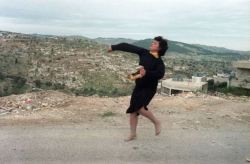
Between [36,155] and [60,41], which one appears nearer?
[36,155]

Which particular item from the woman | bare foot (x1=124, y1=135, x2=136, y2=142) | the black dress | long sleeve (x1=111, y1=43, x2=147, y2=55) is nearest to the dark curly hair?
the woman

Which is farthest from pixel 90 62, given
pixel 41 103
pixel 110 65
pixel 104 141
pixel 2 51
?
pixel 104 141

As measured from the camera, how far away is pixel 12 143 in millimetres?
6199

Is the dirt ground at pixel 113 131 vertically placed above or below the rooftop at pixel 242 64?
above

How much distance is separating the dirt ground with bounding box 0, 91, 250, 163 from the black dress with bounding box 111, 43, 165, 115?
0.60m

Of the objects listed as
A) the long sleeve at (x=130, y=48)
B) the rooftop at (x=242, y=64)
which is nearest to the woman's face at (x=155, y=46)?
the long sleeve at (x=130, y=48)

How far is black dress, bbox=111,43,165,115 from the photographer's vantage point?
631 centimetres

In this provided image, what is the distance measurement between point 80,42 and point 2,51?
1838 cm

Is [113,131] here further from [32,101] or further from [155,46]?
[32,101]

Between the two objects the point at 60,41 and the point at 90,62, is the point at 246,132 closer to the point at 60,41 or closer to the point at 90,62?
the point at 90,62

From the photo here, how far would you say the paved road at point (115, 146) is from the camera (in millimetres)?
5676

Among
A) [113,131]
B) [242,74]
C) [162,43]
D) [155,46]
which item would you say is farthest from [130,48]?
[242,74]

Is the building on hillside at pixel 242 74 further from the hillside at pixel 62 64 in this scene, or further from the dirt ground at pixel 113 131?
the dirt ground at pixel 113 131

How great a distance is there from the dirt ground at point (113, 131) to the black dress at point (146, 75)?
597 millimetres
